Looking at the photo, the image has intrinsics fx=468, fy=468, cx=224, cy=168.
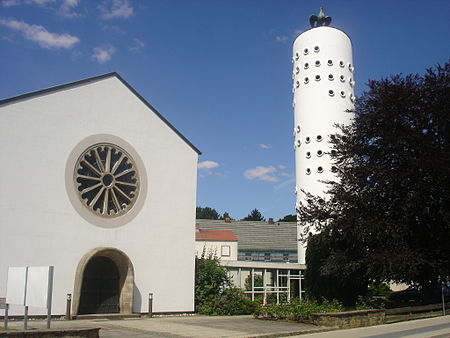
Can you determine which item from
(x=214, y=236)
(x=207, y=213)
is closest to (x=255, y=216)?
(x=207, y=213)

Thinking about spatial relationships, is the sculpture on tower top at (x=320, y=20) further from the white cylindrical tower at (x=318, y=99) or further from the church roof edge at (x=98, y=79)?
the church roof edge at (x=98, y=79)

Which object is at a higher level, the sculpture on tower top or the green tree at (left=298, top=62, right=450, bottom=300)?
the sculpture on tower top

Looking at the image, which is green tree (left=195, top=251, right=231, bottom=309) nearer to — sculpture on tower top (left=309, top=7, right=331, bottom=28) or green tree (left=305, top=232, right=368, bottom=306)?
green tree (left=305, top=232, right=368, bottom=306)

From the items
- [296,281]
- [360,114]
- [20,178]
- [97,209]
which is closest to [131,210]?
[97,209]

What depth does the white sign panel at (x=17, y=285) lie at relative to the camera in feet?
39.0

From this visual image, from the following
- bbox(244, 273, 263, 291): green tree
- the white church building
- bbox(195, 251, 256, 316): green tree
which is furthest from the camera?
bbox(244, 273, 263, 291): green tree

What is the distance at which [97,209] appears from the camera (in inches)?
837

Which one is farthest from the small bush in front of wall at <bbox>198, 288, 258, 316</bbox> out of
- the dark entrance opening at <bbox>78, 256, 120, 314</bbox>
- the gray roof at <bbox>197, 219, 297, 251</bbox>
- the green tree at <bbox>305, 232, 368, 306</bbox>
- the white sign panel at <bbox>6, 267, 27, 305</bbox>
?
the gray roof at <bbox>197, 219, 297, 251</bbox>

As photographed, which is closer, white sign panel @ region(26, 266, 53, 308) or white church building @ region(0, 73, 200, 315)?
white sign panel @ region(26, 266, 53, 308)

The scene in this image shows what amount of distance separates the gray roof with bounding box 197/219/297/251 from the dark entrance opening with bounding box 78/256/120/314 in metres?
26.6

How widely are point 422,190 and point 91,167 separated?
14.8 meters

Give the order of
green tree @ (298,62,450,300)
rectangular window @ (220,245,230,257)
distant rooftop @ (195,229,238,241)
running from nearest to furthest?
green tree @ (298,62,450,300)
rectangular window @ (220,245,230,257)
distant rooftop @ (195,229,238,241)

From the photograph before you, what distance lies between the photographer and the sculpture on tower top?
4184cm

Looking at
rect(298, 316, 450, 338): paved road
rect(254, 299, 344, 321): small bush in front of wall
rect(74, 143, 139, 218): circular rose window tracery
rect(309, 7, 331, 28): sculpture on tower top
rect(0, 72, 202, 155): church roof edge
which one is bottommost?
rect(298, 316, 450, 338): paved road
